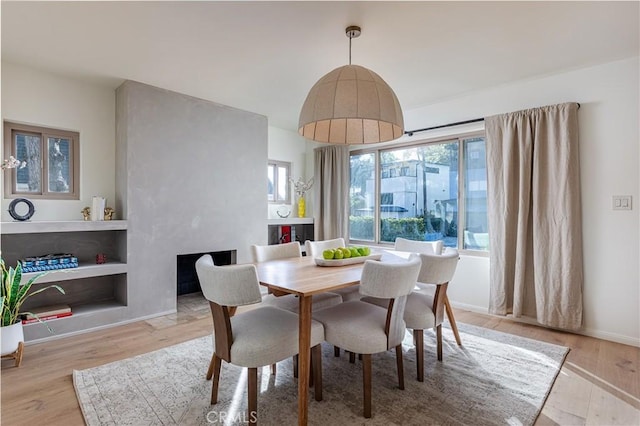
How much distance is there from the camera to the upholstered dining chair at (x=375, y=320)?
A: 1845 mm

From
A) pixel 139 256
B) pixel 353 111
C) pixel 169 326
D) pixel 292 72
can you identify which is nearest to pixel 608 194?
pixel 353 111

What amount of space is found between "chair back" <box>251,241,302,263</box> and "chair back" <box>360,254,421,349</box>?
1188 millimetres

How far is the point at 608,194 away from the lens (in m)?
3.01

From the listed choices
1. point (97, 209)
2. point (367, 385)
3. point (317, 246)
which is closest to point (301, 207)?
point (317, 246)

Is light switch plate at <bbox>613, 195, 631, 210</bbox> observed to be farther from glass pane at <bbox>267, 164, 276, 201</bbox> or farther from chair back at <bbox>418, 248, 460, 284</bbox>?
glass pane at <bbox>267, 164, 276, 201</bbox>

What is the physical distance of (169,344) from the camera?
287 centimetres

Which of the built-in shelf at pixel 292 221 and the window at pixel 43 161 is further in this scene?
the built-in shelf at pixel 292 221

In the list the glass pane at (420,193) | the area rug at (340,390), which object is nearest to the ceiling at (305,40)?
the glass pane at (420,193)

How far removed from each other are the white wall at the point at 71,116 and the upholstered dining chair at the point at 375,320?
2.87 metres

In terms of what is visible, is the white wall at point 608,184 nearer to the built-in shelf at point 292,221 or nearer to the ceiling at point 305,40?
the ceiling at point 305,40

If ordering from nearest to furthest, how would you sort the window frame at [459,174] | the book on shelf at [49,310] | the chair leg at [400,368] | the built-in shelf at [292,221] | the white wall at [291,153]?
the chair leg at [400,368]
the book on shelf at [49,310]
the window frame at [459,174]
the built-in shelf at [292,221]
the white wall at [291,153]

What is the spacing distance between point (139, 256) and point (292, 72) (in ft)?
8.09

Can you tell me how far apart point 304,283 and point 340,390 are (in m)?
0.82
